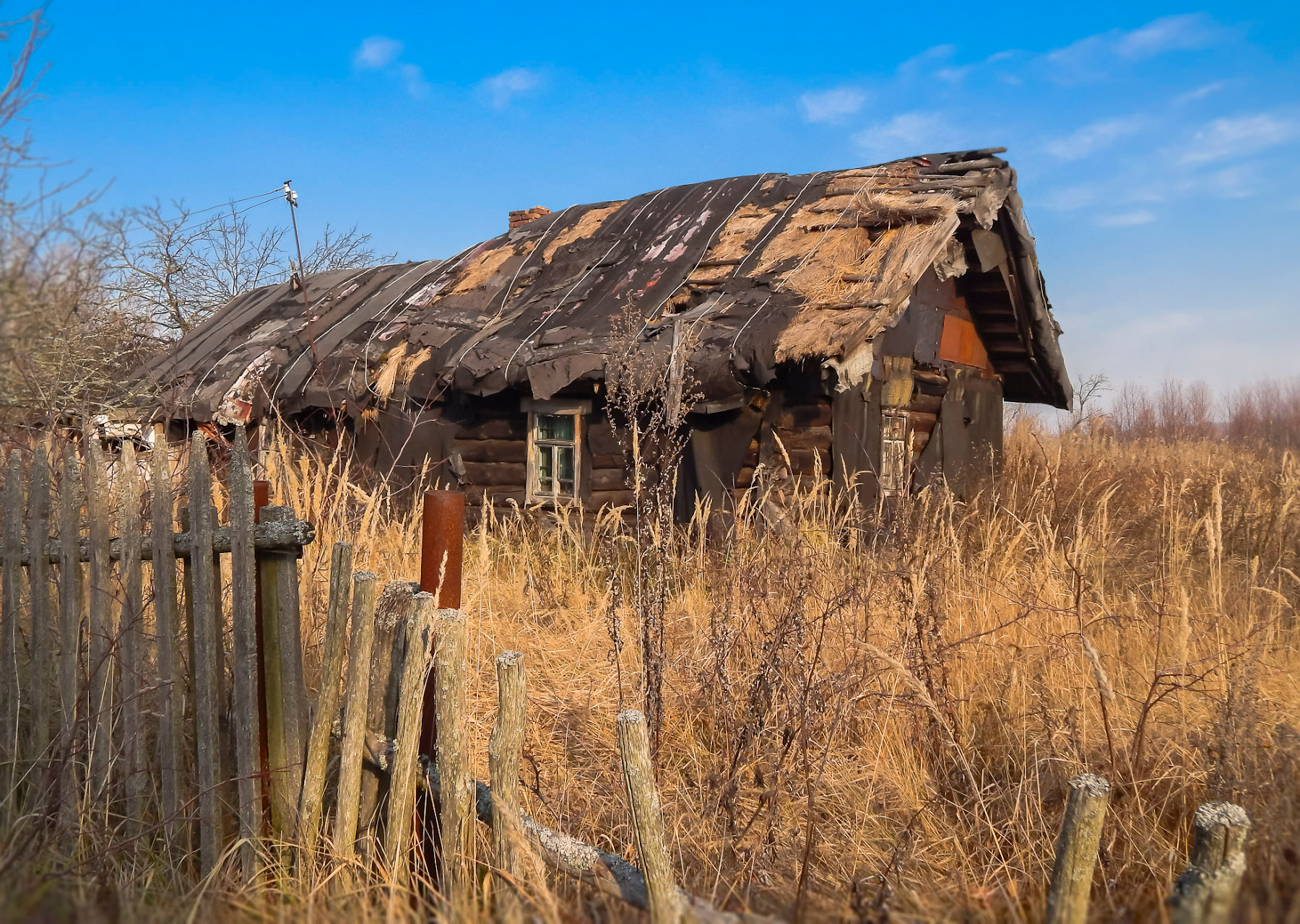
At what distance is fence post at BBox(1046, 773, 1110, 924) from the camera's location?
1758 millimetres

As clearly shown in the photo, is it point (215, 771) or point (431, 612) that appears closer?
point (431, 612)

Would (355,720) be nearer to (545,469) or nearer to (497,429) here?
(545,469)

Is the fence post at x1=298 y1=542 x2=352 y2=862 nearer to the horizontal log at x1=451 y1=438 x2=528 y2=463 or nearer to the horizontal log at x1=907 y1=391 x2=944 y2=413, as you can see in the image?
the horizontal log at x1=451 y1=438 x2=528 y2=463

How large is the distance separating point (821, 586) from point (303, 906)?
2.54m

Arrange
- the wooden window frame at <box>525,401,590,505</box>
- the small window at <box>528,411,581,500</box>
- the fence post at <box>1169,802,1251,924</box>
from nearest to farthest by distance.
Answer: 1. the fence post at <box>1169,802,1251,924</box>
2. the wooden window frame at <box>525,401,590,505</box>
3. the small window at <box>528,411,581,500</box>

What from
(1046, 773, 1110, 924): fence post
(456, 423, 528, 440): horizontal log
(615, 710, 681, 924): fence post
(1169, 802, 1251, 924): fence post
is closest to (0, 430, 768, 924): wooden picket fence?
(615, 710, 681, 924): fence post

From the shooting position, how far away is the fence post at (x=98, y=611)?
2744mm

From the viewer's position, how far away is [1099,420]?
1466 cm

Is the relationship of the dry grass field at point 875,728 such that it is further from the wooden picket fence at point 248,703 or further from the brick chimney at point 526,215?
the brick chimney at point 526,215

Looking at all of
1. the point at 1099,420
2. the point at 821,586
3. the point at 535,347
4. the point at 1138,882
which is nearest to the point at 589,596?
the point at 821,586

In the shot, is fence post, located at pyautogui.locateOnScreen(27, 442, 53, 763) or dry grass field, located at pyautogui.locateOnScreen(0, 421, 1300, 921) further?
fence post, located at pyautogui.locateOnScreen(27, 442, 53, 763)

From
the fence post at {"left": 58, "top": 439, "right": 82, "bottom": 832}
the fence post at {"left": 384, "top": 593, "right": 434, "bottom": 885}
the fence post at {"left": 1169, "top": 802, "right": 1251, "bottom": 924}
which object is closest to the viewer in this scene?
the fence post at {"left": 1169, "top": 802, "right": 1251, "bottom": 924}

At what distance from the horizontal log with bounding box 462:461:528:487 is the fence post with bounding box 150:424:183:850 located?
5.88 m

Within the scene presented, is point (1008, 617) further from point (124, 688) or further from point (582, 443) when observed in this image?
point (582, 443)
